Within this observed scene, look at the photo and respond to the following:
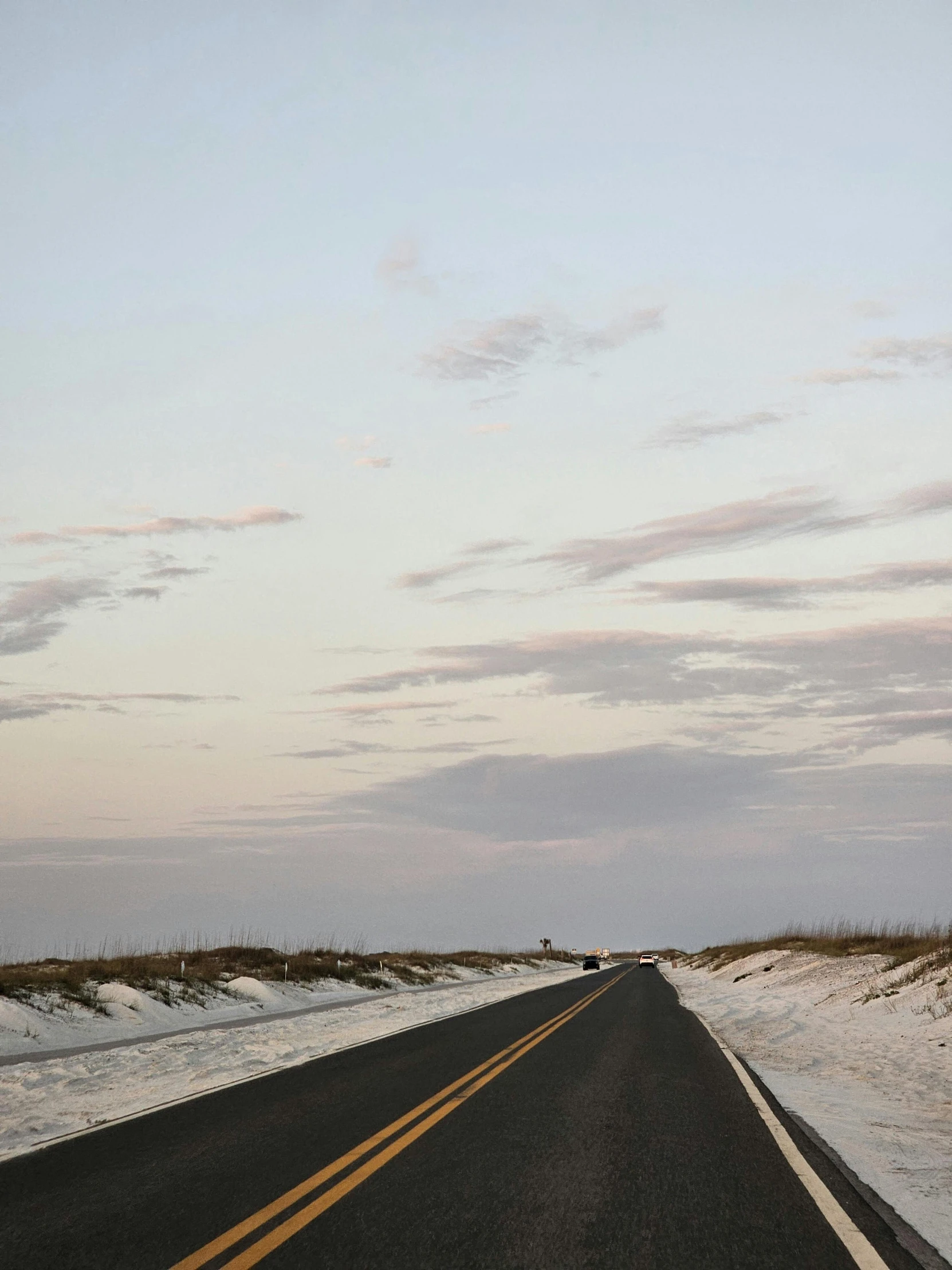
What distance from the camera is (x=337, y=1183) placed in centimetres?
740

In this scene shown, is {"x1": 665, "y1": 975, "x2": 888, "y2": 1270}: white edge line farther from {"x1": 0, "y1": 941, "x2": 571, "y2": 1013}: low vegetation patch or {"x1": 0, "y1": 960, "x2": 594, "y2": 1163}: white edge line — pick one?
{"x1": 0, "y1": 941, "x2": 571, "y2": 1013}: low vegetation patch

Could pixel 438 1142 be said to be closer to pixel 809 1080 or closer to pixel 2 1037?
pixel 809 1080

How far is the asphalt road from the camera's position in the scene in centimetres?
583

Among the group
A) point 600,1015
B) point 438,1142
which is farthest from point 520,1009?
point 438,1142

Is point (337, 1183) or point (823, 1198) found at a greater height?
point (823, 1198)

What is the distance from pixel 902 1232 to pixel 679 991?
36.7 meters

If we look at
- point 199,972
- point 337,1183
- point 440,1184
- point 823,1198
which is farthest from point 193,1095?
point 199,972

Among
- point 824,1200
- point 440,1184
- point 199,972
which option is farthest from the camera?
point 199,972

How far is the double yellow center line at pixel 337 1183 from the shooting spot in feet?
18.9

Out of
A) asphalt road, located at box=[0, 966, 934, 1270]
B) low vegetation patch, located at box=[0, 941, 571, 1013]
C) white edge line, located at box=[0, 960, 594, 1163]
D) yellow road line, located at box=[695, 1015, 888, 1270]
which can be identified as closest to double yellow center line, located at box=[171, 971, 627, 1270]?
asphalt road, located at box=[0, 966, 934, 1270]

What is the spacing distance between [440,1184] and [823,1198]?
8.71 ft

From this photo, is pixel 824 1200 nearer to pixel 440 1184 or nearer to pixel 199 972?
pixel 440 1184

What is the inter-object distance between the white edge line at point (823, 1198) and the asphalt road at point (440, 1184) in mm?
70

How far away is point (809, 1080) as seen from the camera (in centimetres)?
1416
